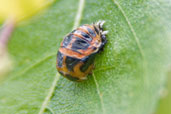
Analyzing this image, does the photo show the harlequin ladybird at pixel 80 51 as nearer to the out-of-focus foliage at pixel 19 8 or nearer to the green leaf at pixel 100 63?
the green leaf at pixel 100 63

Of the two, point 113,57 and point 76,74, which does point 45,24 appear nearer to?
point 76,74

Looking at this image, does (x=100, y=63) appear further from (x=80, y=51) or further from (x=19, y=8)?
(x=19, y=8)

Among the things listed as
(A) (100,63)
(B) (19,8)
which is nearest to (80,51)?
(A) (100,63)

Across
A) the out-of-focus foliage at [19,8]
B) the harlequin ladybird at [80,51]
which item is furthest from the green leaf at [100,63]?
the out-of-focus foliage at [19,8]

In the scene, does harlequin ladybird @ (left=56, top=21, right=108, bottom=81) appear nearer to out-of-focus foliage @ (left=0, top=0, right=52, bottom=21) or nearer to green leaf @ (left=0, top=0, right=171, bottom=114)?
green leaf @ (left=0, top=0, right=171, bottom=114)

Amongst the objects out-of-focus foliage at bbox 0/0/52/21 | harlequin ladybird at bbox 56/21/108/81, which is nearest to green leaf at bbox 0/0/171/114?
harlequin ladybird at bbox 56/21/108/81

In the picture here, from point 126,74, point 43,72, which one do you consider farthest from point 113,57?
point 43,72
